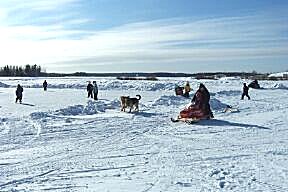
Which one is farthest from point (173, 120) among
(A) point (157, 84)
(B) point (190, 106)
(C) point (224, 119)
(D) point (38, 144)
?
(A) point (157, 84)

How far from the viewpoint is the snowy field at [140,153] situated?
25.9 ft

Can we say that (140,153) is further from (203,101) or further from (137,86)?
(137,86)

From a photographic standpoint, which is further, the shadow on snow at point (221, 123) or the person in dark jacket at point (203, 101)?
the person in dark jacket at point (203, 101)

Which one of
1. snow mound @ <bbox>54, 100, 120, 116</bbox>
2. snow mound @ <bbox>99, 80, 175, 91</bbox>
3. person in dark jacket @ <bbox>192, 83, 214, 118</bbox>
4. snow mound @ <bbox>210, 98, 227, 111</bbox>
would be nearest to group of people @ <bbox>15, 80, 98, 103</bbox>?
snow mound @ <bbox>54, 100, 120, 116</bbox>

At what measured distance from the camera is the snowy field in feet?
25.9

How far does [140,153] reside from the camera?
1070cm

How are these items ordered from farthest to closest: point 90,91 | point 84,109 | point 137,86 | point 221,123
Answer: point 137,86, point 90,91, point 84,109, point 221,123

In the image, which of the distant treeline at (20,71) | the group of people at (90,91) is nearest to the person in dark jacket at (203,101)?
the group of people at (90,91)

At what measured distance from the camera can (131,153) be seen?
35.2 feet

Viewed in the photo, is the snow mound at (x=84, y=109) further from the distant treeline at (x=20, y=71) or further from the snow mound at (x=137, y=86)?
the distant treeline at (x=20, y=71)

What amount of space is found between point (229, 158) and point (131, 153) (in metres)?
2.13

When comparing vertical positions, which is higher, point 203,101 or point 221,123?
point 203,101

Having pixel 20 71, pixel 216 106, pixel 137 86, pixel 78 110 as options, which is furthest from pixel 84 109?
pixel 20 71

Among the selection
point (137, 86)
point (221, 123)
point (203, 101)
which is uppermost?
point (203, 101)
